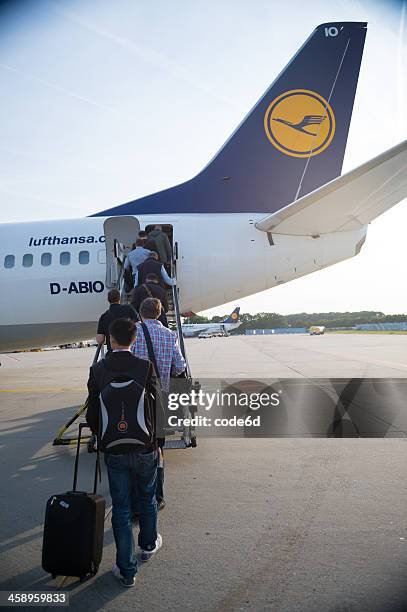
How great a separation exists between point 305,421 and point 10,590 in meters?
5.94

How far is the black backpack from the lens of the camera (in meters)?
3.18

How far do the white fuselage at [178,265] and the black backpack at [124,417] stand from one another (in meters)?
8.74

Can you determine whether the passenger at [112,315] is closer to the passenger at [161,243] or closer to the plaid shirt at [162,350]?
the plaid shirt at [162,350]

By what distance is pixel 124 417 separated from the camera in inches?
125

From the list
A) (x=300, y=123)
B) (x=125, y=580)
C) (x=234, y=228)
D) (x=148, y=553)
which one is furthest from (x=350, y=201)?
(x=125, y=580)

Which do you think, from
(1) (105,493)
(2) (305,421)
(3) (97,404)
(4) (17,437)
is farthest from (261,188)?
(3) (97,404)

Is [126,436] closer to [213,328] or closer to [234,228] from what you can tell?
[234,228]

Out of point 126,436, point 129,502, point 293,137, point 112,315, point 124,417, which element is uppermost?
point 293,137

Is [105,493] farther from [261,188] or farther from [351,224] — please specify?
[261,188]

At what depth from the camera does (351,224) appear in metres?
11.2

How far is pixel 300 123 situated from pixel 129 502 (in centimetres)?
1138

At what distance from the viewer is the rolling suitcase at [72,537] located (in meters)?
3.11
